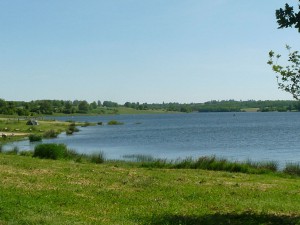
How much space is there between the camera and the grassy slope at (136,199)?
11.6 m

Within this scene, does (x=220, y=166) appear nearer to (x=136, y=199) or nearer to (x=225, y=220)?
(x=136, y=199)

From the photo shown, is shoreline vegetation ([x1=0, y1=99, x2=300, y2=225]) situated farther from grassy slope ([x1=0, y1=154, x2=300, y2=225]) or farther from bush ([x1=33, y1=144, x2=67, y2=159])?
bush ([x1=33, y1=144, x2=67, y2=159])

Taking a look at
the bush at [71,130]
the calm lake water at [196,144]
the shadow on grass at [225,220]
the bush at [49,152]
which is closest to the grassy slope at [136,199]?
the shadow on grass at [225,220]

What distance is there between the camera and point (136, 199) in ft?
48.3

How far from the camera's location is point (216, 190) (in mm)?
16984

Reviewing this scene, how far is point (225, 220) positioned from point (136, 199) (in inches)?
158

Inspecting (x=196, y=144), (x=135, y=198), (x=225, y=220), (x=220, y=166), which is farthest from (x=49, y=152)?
(x=196, y=144)

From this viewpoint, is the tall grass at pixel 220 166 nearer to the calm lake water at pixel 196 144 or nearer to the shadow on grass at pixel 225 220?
the calm lake water at pixel 196 144

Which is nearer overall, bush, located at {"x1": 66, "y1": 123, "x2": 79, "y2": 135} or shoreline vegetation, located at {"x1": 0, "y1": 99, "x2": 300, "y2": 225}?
Result: shoreline vegetation, located at {"x1": 0, "y1": 99, "x2": 300, "y2": 225}

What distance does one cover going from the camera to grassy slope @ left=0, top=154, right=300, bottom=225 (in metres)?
11.6

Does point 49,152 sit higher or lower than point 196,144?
higher

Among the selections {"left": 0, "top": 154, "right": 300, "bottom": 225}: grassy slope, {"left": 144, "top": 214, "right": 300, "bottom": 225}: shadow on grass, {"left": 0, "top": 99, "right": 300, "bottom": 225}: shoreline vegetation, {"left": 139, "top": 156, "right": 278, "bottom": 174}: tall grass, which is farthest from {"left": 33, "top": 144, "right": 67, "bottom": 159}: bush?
{"left": 144, "top": 214, "right": 300, "bottom": 225}: shadow on grass

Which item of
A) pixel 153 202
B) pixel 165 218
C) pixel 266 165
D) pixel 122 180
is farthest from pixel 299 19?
pixel 266 165

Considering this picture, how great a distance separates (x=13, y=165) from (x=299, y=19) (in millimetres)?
16915
